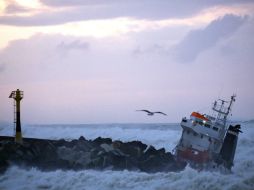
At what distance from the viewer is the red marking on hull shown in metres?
30.2

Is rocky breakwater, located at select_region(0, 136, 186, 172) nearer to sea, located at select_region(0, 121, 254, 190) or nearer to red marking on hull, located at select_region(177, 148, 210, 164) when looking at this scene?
red marking on hull, located at select_region(177, 148, 210, 164)

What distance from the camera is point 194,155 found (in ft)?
99.7

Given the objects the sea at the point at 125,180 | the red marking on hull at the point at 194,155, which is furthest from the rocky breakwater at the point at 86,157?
the sea at the point at 125,180

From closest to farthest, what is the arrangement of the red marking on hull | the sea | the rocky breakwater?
1. the sea
2. the rocky breakwater
3. the red marking on hull

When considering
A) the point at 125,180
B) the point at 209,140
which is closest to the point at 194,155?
the point at 209,140

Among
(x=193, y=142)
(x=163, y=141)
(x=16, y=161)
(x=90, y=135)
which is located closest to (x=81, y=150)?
(x=16, y=161)

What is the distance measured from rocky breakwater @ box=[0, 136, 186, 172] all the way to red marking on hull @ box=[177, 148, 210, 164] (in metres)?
0.57

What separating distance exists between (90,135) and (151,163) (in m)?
26.9

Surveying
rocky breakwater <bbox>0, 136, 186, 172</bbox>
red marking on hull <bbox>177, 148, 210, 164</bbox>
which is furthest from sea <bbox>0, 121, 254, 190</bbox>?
red marking on hull <bbox>177, 148, 210, 164</bbox>

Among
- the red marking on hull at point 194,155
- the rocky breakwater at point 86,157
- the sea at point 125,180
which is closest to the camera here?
the sea at point 125,180

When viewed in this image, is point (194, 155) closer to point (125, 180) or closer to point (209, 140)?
point (209, 140)

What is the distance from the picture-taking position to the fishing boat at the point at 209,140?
30.3 metres

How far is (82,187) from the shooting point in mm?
24375

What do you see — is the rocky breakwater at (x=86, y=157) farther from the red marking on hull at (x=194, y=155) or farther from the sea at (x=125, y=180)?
the sea at (x=125, y=180)
